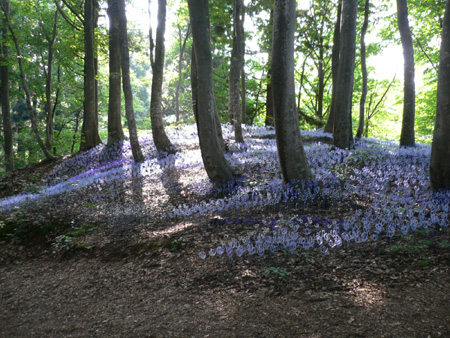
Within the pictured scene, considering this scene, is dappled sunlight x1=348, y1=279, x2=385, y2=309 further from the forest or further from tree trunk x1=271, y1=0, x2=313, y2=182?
tree trunk x1=271, y1=0, x2=313, y2=182

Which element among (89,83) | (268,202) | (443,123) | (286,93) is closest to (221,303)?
(268,202)

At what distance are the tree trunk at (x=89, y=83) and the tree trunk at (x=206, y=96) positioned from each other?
10.5m

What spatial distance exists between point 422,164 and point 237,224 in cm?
604

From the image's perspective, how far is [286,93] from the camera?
21.1 ft

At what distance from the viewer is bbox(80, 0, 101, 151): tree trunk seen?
1576 centimetres

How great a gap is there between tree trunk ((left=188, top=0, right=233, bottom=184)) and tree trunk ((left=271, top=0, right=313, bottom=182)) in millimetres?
2003

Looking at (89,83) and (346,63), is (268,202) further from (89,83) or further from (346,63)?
(89,83)


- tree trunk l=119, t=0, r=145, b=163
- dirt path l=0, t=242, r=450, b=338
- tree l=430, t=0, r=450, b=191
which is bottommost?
dirt path l=0, t=242, r=450, b=338

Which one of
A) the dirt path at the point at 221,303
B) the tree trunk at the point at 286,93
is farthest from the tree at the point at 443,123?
the dirt path at the point at 221,303

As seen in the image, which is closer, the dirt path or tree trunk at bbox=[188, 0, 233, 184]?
the dirt path

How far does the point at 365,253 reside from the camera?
4.36m

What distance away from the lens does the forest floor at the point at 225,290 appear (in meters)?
3.12

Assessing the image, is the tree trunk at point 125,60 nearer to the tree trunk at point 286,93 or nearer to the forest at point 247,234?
the forest at point 247,234

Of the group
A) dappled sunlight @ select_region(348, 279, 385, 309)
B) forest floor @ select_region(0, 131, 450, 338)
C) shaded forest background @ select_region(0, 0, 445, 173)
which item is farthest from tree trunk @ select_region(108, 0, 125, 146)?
dappled sunlight @ select_region(348, 279, 385, 309)
